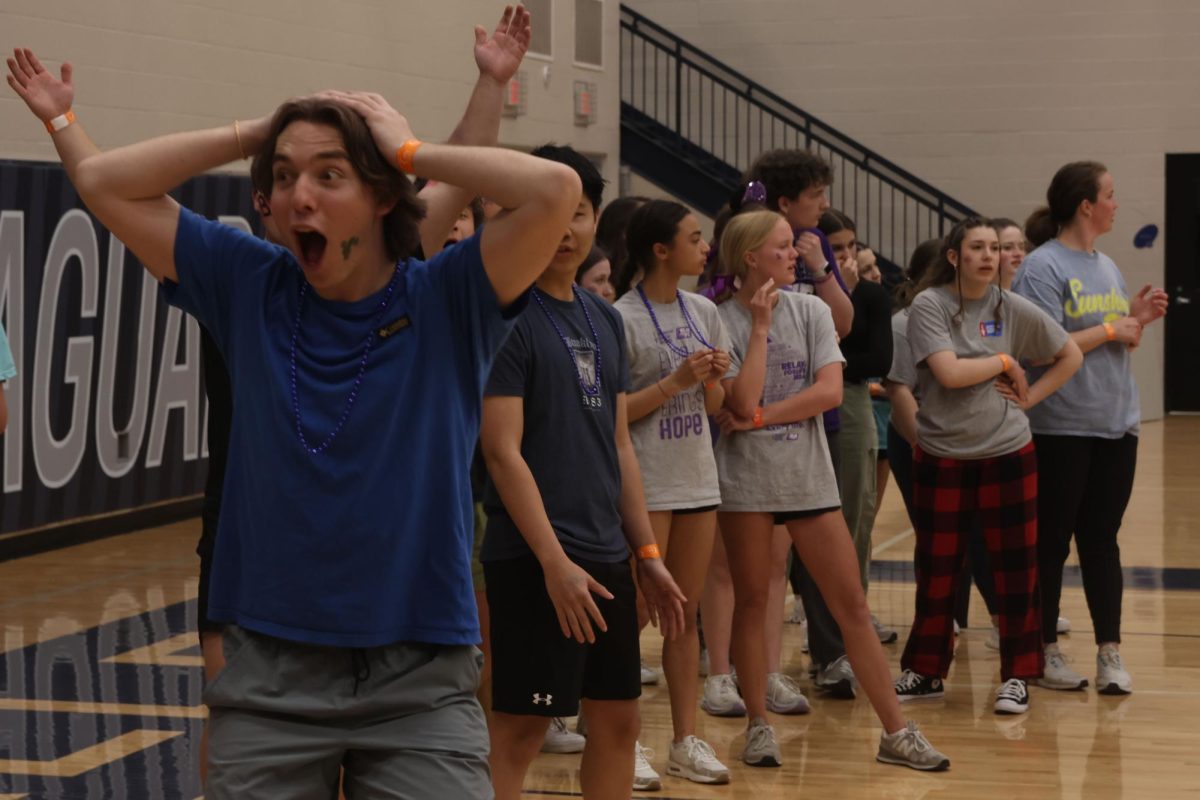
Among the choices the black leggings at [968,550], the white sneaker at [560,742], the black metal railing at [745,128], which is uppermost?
the black metal railing at [745,128]

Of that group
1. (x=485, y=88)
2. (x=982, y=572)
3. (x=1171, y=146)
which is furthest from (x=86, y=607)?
(x=1171, y=146)

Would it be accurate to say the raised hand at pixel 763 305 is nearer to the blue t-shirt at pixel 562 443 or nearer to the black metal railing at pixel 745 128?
the blue t-shirt at pixel 562 443

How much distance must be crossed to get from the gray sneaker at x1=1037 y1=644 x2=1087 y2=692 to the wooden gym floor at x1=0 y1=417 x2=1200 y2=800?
0.19ft

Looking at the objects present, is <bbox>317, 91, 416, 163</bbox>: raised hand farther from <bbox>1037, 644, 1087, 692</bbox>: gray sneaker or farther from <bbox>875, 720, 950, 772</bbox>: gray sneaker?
<bbox>1037, 644, 1087, 692</bbox>: gray sneaker

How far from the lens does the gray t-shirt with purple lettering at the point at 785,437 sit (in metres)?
4.86

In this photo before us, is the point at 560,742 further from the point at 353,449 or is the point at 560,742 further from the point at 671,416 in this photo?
the point at 353,449

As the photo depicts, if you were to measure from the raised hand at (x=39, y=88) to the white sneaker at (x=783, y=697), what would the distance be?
354 centimetres

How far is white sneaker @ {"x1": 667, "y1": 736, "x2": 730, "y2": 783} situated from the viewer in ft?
15.3

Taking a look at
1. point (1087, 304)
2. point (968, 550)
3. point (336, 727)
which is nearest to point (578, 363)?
point (336, 727)

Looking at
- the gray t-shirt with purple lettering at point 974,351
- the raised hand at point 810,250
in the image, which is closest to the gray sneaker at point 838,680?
the gray t-shirt with purple lettering at point 974,351

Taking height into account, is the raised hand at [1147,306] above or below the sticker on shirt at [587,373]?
above

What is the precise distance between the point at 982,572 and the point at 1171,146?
1028 cm

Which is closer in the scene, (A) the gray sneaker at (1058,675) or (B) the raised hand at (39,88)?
(B) the raised hand at (39,88)

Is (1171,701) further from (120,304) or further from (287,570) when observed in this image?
(120,304)
